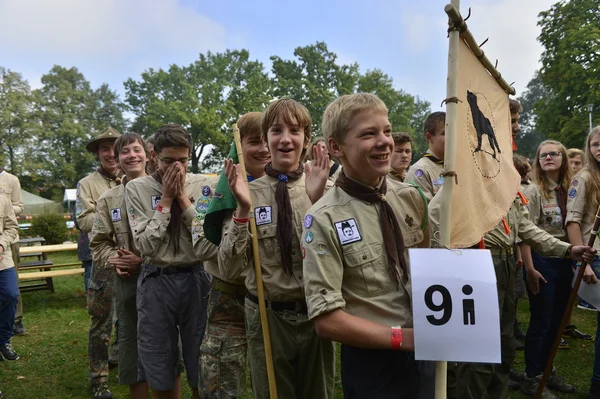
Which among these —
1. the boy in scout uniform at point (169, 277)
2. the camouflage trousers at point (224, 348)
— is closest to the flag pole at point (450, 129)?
the camouflage trousers at point (224, 348)

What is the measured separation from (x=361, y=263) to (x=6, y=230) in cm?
508

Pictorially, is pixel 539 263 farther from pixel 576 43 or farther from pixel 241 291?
pixel 576 43

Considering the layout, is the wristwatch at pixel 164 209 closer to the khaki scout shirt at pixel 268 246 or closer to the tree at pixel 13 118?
the khaki scout shirt at pixel 268 246

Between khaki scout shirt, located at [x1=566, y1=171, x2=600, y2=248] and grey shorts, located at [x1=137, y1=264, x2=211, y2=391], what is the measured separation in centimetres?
347

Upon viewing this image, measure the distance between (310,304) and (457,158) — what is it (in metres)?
0.85

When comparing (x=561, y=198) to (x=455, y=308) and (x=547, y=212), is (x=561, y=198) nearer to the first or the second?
(x=547, y=212)

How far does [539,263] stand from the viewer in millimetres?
4836

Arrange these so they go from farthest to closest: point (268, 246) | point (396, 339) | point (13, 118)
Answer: point (13, 118), point (268, 246), point (396, 339)

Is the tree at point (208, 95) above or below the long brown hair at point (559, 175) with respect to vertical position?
above

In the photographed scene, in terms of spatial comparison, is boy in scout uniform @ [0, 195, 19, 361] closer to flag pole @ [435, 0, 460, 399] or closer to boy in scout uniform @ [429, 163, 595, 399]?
boy in scout uniform @ [429, 163, 595, 399]

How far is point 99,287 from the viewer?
4.97 meters

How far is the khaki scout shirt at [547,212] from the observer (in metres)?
5.52

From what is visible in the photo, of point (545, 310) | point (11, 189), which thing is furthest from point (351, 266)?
point (11, 189)

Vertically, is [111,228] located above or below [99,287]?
above
